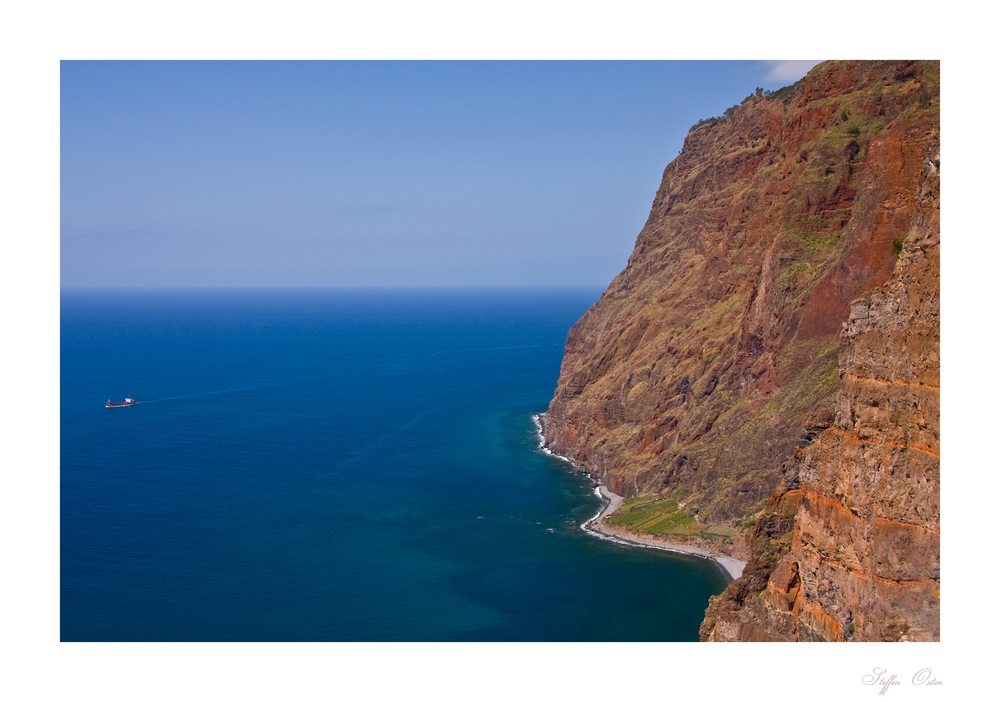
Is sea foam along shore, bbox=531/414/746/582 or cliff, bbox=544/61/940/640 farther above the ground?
cliff, bbox=544/61/940/640

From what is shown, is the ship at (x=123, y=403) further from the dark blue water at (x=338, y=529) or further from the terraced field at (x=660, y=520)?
the terraced field at (x=660, y=520)

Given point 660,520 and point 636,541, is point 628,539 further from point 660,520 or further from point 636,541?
point 660,520

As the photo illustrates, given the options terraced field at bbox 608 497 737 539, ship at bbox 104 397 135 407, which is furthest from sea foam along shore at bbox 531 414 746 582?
ship at bbox 104 397 135 407

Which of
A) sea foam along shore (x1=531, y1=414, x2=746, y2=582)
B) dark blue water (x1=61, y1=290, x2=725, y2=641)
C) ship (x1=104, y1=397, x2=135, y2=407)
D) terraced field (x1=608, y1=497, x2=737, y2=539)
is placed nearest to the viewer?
dark blue water (x1=61, y1=290, x2=725, y2=641)

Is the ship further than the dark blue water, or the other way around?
the ship

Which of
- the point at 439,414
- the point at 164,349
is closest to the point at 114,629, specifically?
the point at 439,414

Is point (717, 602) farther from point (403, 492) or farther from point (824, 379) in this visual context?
point (403, 492)

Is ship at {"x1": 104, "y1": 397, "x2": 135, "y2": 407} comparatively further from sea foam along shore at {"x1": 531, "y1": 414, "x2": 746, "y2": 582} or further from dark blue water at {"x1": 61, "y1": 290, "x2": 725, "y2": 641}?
sea foam along shore at {"x1": 531, "y1": 414, "x2": 746, "y2": 582}

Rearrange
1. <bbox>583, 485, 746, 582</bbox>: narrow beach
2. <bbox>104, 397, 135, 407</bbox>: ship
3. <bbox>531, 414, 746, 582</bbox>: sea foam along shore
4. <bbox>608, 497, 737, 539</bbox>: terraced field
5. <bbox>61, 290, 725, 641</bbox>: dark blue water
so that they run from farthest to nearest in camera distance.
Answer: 1. <bbox>104, 397, 135, 407</bbox>: ship
2. <bbox>608, 497, 737, 539</bbox>: terraced field
3. <bbox>531, 414, 746, 582</bbox>: sea foam along shore
4. <bbox>583, 485, 746, 582</bbox>: narrow beach
5. <bbox>61, 290, 725, 641</bbox>: dark blue water
